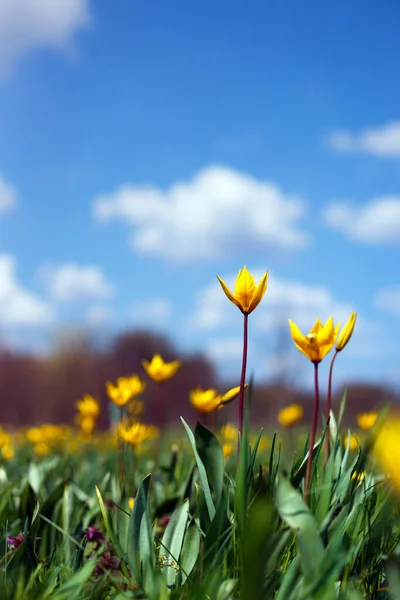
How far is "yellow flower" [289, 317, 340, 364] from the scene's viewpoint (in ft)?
5.31

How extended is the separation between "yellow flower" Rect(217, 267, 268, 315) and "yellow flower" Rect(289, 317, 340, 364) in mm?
129

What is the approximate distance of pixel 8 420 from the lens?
11.8 metres

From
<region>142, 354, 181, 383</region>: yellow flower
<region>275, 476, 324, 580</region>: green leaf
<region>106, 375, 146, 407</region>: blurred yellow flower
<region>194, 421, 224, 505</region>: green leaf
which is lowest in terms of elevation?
<region>275, 476, 324, 580</region>: green leaf

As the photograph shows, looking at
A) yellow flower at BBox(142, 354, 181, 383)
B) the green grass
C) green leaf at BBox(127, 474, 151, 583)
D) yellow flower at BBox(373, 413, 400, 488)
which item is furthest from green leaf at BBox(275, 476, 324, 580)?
yellow flower at BBox(142, 354, 181, 383)

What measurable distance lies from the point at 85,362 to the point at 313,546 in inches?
457

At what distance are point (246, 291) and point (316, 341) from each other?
225 millimetres

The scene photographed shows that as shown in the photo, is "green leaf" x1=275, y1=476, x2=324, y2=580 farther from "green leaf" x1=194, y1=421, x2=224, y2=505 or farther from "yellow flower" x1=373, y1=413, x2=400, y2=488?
"green leaf" x1=194, y1=421, x2=224, y2=505

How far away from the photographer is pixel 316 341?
1621 mm

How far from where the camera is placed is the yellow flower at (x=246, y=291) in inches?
68.2

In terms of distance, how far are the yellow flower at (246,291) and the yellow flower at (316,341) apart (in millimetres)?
129

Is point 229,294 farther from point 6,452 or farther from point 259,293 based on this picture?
point 6,452

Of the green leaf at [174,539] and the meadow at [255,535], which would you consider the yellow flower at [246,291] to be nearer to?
the meadow at [255,535]

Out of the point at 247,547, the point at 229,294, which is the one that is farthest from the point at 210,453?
the point at 247,547

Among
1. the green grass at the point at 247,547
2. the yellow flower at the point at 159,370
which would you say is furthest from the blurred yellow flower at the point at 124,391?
the green grass at the point at 247,547
